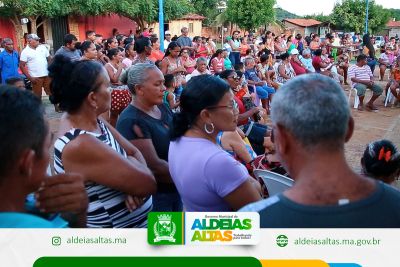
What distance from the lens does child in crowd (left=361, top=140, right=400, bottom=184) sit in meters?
1.90

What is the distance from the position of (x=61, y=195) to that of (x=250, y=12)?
83.1 feet

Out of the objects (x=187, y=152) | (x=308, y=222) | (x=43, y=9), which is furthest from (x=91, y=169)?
(x=43, y=9)

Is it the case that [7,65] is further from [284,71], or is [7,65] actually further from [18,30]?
[18,30]

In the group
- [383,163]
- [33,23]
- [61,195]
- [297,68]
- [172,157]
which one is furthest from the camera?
[33,23]

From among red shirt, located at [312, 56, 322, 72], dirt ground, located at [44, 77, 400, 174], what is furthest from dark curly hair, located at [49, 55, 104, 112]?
red shirt, located at [312, 56, 322, 72]

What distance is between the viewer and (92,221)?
1.53m

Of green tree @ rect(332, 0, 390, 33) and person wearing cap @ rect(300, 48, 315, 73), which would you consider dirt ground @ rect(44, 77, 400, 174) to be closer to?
person wearing cap @ rect(300, 48, 315, 73)

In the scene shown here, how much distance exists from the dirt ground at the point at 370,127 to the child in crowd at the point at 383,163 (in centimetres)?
256

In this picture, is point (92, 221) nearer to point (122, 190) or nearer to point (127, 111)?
point (122, 190)

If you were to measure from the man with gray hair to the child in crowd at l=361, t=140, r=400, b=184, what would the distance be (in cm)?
96

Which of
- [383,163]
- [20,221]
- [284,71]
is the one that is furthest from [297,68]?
[20,221]

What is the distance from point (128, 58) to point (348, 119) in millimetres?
5663

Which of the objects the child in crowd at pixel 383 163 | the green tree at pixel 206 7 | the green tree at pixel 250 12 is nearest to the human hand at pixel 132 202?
the child in crowd at pixel 383 163

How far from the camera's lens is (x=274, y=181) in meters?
1.99
